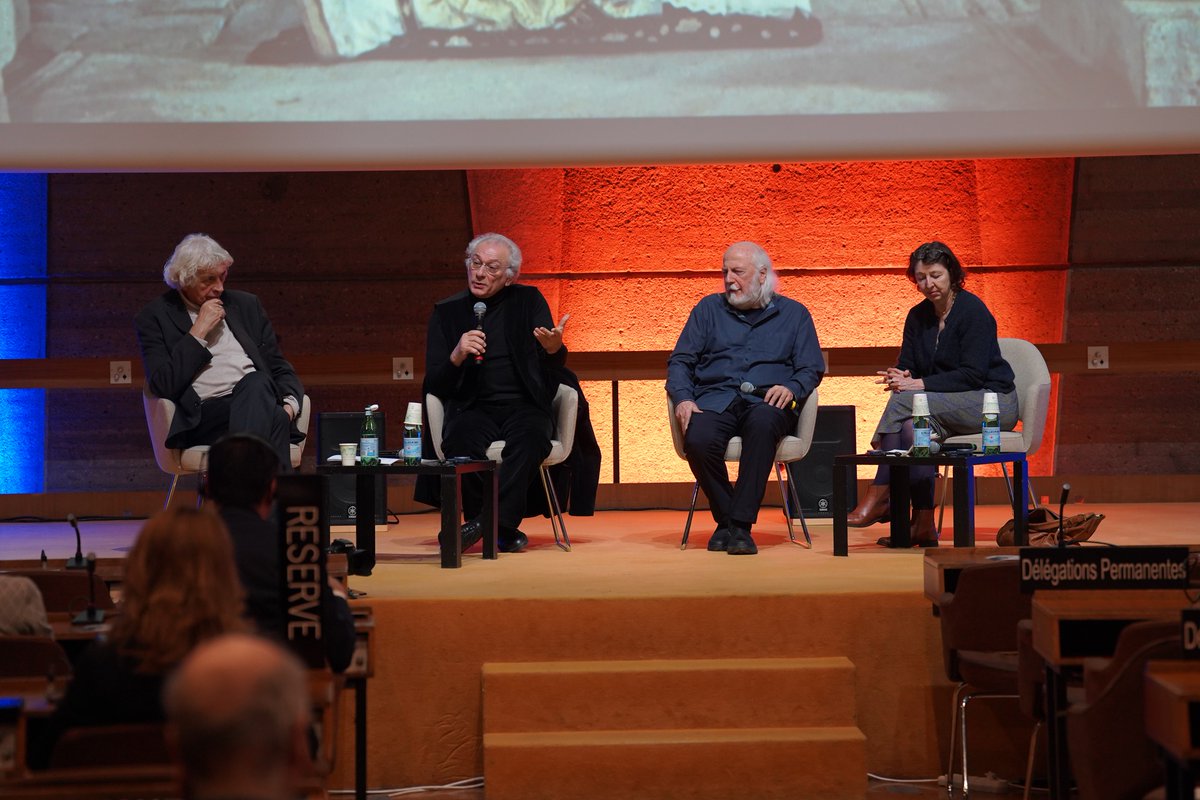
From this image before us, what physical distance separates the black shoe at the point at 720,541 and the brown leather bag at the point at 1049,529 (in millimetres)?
878

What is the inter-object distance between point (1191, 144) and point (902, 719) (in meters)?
2.96

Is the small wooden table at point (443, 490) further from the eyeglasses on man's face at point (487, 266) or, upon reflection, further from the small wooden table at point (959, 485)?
the small wooden table at point (959, 485)

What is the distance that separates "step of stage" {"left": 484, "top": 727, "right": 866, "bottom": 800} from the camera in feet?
10.9

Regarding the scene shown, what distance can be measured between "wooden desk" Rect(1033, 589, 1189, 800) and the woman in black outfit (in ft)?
7.59

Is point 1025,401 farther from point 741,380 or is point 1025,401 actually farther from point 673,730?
point 673,730

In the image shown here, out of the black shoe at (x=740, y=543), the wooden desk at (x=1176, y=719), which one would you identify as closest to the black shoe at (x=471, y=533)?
the black shoe at (x=740, y=543)

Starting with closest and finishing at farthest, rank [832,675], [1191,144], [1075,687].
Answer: [1075,687] → [832,675] → [1191,144]

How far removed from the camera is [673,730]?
347 cm

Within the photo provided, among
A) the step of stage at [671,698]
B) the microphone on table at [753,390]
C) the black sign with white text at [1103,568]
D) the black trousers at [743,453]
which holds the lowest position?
the step of stage at [671,698]

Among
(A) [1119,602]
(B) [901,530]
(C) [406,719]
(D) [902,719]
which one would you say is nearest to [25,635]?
(C) [406,719]

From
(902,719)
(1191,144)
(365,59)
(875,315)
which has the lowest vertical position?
(902,719)

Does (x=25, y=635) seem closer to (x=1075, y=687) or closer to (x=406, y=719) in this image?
(x=406, y=719)

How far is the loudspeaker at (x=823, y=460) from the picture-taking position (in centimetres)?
595

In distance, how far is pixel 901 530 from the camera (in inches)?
192
